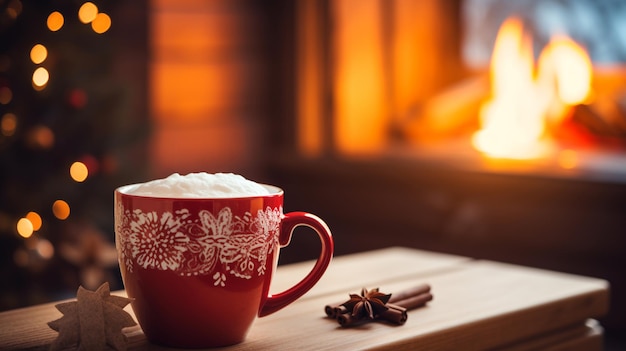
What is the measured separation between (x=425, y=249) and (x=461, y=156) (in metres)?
0.32

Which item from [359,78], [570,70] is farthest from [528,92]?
[359,78]

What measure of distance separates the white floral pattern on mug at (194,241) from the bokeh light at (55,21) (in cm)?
161

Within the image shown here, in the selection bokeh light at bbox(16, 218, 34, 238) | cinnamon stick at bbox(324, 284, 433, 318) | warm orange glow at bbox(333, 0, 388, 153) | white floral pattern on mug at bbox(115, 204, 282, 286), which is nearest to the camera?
white floral pattern on mug at bbox(115, 204, 282, 286)

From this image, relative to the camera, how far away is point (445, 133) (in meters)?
→ 3.03

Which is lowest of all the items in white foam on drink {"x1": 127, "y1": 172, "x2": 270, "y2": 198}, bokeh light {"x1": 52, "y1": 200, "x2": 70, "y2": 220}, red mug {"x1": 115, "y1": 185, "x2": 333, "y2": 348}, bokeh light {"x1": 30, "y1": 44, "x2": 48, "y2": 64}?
bokeh light {"x1": 52, "y1": 200, "x2": 70, "y2": 220}

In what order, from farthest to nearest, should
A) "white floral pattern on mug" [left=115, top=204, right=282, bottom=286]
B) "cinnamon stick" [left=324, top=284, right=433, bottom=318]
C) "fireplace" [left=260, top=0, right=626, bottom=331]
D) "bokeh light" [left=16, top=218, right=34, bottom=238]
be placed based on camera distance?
"fireplace" [left=260, top=0, right=626, bottom=331]
"bokeh light" [left=16, top=218, right=34, bottom=238]
"cinnamon stick" [left=324, top=284, right=433, bottom=318]
"white floral pattern on mug" [left=115, top=204, right=282, bottom=286]

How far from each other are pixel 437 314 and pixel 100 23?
1.75 m

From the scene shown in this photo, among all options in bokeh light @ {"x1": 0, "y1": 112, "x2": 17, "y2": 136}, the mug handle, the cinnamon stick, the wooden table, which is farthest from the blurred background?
the mug handle

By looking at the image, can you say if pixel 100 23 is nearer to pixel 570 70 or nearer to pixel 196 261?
pixel 570 70

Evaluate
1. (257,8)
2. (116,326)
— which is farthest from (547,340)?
(257,8)

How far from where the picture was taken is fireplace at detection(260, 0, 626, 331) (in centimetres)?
229

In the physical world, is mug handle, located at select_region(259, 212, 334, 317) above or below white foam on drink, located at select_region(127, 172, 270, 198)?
below

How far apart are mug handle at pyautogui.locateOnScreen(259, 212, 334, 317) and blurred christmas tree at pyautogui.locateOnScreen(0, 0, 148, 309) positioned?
1.48m

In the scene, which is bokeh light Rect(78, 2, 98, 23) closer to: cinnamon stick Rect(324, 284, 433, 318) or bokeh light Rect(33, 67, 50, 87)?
bokeh light Rect(33, 67, 50, 87)
